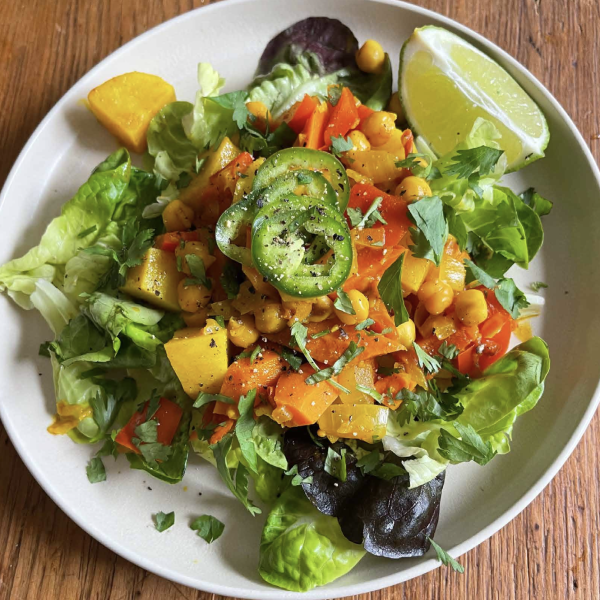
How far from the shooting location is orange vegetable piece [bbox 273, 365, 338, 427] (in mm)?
2199

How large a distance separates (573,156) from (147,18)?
2.39m

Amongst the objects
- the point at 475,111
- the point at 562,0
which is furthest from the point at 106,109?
the point at 562,0

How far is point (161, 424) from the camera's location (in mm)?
2438

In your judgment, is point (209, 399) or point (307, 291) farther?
point (209, 399)

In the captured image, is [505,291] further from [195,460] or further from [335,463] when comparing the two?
[195,460]

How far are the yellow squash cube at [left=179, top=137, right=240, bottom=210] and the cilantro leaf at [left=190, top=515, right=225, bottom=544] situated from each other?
4.65 ft

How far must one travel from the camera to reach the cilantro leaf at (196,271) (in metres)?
2.30

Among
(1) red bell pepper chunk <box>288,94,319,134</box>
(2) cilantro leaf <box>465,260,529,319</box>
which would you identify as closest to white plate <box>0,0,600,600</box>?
(2) cilantro leaf <box>465,260,529,319</box>

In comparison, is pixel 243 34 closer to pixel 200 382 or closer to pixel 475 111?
pixel 475 111

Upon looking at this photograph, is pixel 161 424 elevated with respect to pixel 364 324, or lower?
lower

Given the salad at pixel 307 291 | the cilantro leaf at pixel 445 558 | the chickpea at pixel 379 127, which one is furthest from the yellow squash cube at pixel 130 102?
the cilantro leaf at pixel 445 558

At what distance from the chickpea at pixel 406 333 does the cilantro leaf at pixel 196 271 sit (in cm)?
82

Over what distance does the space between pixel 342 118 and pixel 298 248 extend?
77 cm

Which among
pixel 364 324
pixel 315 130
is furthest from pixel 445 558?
pixel 315 130
